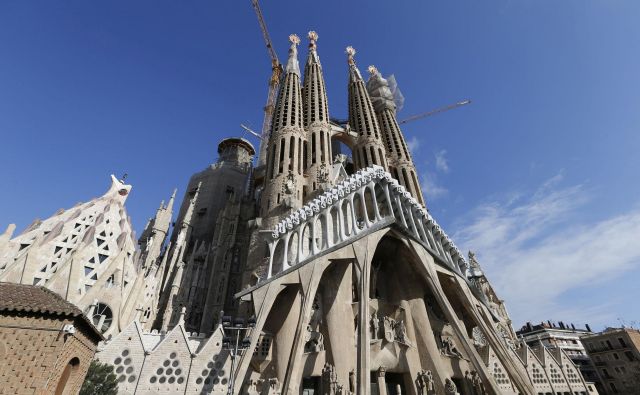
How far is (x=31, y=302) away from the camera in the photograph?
1030cm

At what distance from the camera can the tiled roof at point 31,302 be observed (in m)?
9.86

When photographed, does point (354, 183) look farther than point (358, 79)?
No

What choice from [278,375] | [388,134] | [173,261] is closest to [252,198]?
[173,261]

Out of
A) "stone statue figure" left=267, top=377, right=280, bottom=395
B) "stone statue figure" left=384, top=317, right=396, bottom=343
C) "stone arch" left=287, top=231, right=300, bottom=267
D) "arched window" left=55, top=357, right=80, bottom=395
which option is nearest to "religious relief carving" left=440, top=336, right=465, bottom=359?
"stone statue figure" left=384, top=317, right=396, bottom=343

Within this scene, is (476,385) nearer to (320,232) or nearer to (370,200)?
(320,232)

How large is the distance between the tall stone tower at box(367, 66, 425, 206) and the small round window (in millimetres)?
29363

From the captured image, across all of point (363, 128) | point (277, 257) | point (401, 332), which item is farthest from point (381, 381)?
point (363, 128)

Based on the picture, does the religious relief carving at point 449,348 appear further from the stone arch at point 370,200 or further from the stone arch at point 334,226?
the stone arch at point 334,226

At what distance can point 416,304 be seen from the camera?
20.2 metres

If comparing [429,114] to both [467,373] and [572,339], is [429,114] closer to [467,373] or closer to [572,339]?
[572,339]

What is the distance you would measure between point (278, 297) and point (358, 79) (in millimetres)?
38200

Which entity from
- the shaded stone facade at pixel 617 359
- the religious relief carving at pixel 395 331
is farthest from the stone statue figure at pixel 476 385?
the shaded stone facade at pixel 617 359

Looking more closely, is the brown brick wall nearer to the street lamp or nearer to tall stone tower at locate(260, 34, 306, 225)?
the street lamp

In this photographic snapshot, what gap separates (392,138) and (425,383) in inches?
1235
